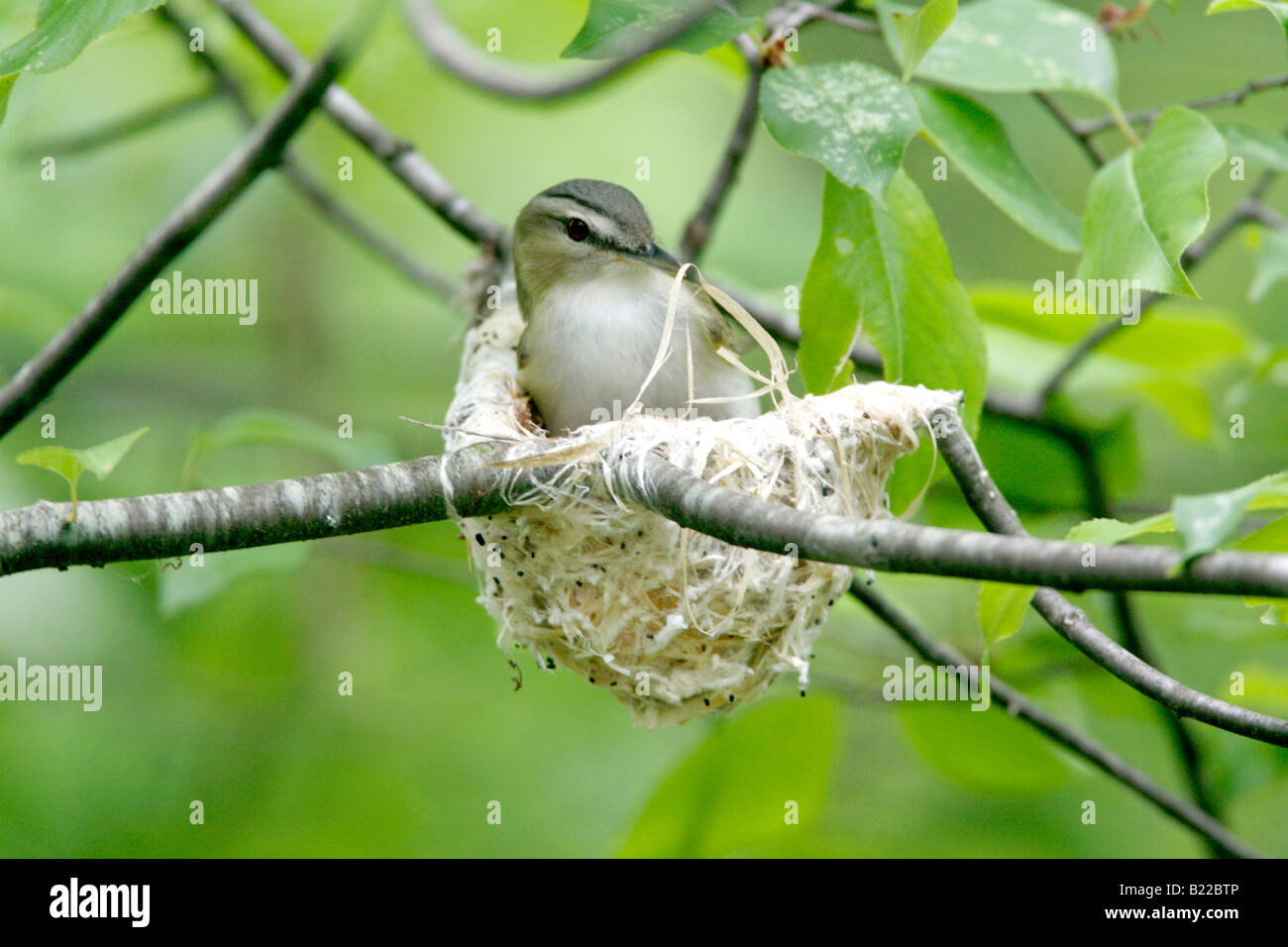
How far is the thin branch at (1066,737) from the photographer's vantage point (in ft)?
11.5

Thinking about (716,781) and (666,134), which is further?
(666,134)

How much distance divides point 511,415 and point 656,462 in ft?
3.71

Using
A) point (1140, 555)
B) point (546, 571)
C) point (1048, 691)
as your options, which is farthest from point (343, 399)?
point (1140, 555)

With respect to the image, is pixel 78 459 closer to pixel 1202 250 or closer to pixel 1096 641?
pixel 1096 641

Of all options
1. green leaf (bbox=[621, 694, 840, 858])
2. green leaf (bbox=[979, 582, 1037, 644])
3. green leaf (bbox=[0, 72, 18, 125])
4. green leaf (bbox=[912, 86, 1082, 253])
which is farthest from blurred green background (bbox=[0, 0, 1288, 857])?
green leaf (bbox=[979, 582, 1037, 644])

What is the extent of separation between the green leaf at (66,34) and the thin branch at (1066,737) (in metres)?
2.38

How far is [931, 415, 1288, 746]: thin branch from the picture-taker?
1.94m

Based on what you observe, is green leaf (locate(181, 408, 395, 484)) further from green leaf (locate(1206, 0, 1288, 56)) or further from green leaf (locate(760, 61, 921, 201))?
green leaf (locate(1206, 0, 1288, 56))

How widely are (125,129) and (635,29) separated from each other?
242 cm

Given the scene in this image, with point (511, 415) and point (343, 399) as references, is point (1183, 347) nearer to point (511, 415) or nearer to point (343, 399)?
point (511, 415)

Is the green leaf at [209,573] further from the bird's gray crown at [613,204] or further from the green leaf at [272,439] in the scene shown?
the bird's gray crown at [613,204]

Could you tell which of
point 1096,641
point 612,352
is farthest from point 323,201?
point 1096,641

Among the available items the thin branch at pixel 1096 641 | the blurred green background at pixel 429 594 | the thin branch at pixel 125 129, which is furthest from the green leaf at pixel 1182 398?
the thin branch at pixel 125 129

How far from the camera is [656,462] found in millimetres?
2311
